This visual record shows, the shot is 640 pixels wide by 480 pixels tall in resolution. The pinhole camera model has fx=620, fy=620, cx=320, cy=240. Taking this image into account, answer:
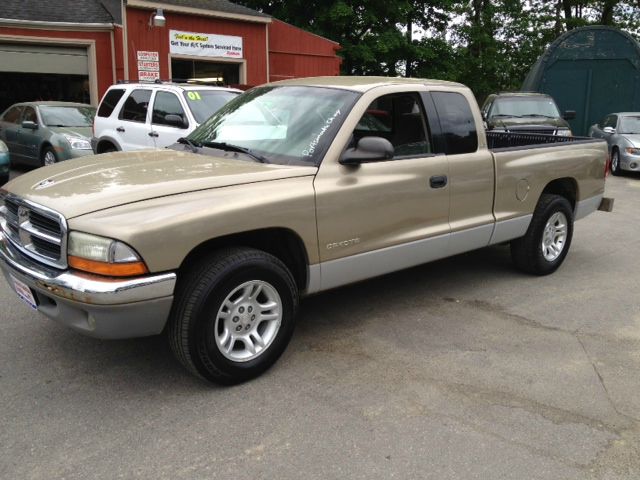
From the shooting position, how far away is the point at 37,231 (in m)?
3.43

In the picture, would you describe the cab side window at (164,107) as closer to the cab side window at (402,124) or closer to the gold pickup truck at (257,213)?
the gold pickup truck at (257,213)

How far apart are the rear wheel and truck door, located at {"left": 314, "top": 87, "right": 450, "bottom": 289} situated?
11.0 metres

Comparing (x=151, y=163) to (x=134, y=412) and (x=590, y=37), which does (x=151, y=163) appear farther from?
(x=590, y=37)

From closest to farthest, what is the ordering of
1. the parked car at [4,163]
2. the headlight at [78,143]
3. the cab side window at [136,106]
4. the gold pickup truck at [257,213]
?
the gold pickup truck at [257,213]
the cab side window at [136,106]
the parked car at [4,163]
the headlight at [78,143]

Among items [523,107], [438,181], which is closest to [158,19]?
[523,107]

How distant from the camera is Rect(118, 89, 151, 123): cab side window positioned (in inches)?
380

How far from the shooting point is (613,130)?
47.5 ft

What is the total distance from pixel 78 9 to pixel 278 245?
50.3ft

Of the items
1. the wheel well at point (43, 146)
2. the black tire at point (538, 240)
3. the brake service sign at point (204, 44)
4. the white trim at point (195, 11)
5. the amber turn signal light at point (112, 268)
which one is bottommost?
the black tire at point (538, 240)

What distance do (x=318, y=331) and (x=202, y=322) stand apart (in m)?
1.32

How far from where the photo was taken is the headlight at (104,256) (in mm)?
3088

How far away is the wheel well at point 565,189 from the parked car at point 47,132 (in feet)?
25.8

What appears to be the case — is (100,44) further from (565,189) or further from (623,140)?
(565,189)

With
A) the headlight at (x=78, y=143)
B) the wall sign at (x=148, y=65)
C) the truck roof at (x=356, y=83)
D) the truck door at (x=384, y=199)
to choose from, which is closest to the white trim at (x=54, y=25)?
the wall sign at (x=148, y=65)
